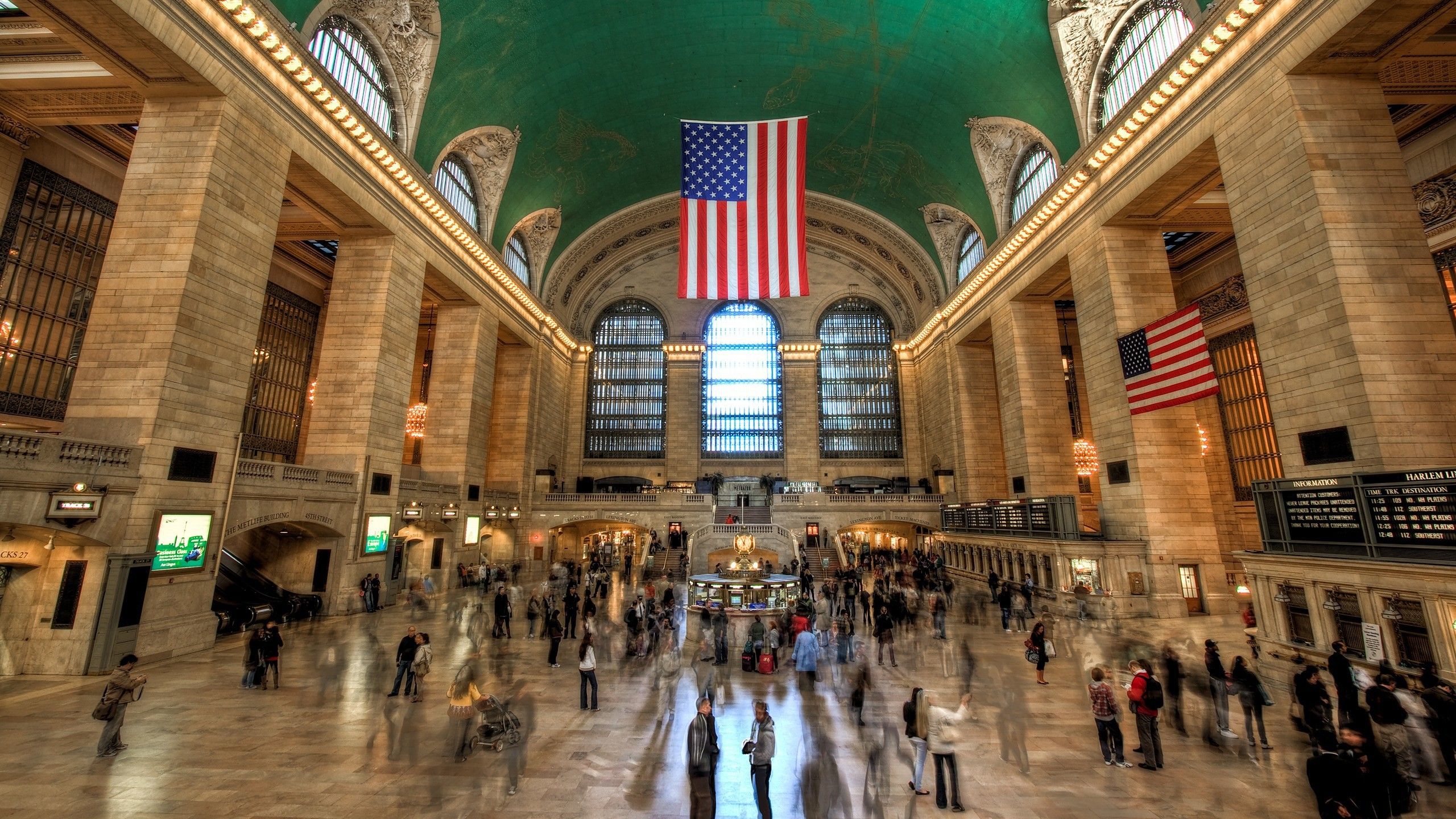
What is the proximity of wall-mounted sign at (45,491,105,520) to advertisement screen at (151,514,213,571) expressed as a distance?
1.17 m

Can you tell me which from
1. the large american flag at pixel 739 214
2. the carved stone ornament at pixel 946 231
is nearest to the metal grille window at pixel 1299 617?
the large american flag at pixel 739 214

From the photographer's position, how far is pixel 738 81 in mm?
25109

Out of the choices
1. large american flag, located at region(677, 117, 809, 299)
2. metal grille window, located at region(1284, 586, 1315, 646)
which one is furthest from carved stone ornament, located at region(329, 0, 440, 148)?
metal grille window, located at region(1284, 586, 1315, 646)

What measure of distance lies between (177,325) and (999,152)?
26.4 m

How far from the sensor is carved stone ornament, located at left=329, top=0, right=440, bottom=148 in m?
17.0

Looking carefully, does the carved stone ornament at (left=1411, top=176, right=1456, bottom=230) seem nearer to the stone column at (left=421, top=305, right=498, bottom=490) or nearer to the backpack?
the backpack

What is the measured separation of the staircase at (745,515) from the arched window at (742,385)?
918cm

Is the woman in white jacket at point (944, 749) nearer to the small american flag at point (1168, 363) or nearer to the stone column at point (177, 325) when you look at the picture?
the small american flag at point (1168, 363)

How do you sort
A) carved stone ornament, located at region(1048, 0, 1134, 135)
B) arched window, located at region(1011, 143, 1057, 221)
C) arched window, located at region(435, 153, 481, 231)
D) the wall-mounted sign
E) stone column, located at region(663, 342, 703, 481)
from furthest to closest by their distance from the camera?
stone column, located at region(663, 342, 703, 481)
arched window, located at region(435, 153, 481, 231)
arched window, located at region(1011, 143, 1057, 221)
carved stone ornament, located at region(1048, 0, 1134, 135)
the wall-mounted sign

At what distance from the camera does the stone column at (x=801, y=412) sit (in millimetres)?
37594

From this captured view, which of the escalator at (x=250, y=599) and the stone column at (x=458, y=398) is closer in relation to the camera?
the escalator at (x=250, y=599)

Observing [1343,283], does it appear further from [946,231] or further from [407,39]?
[407,39]

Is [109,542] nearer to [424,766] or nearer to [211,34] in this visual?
[424,766]

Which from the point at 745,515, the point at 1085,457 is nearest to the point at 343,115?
the point at 745,515
